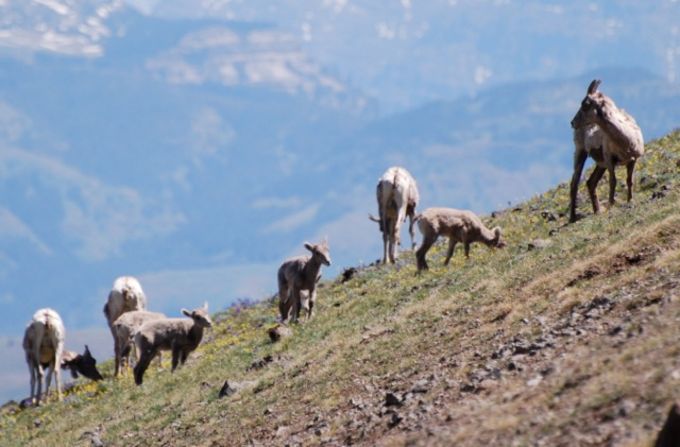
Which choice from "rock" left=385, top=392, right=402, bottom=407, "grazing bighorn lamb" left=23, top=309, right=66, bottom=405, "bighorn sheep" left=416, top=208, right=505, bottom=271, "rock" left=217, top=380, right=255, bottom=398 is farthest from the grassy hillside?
"grazing bighorn lamb" left=23, top=309, right=66, bottom=405

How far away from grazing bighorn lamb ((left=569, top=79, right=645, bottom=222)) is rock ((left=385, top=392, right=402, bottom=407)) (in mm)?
10967

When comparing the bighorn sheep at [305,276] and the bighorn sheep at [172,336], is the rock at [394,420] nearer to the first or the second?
the bighorn sheep at [305,276]

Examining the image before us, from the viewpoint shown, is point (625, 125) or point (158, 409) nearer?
point (158, 409)

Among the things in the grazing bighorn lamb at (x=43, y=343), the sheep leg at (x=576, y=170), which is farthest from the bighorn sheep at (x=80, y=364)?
the sheep leg at (x=576, y=170)

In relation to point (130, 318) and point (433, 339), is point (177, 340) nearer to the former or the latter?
point (130, 318)

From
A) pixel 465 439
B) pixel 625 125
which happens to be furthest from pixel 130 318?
pixel 465 439

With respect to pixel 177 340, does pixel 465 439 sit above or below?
below

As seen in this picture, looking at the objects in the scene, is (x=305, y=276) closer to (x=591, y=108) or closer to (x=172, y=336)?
(x=172, y=336)

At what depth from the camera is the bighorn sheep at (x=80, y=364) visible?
34109 millimetres

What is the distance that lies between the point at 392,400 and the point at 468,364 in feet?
3.65

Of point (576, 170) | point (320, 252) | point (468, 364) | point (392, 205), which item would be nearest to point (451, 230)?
point (320, 252)

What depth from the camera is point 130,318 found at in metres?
30.6

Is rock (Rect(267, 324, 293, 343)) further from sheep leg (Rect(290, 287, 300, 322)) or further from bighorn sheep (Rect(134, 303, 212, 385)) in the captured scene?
bighorn sheep (Rect(134, 303, 212, 385))

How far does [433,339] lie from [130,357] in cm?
1840
